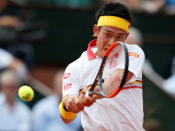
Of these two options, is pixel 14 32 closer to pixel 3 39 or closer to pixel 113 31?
pixel 3 39

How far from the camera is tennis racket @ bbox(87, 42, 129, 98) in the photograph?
11.1ft

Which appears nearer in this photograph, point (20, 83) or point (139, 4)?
point (20, 83)

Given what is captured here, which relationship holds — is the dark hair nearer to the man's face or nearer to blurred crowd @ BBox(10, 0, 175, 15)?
the man's face

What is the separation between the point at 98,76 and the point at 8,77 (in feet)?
13.3

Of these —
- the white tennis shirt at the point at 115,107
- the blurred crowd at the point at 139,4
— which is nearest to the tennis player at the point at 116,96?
the white tennis shirt at the point at 115,107

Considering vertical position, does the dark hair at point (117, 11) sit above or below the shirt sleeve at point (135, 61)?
Answer: above

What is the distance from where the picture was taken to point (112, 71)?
11.9 feet

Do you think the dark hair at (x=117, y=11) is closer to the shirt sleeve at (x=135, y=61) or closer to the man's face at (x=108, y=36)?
the man's face at (x=108, y=36)

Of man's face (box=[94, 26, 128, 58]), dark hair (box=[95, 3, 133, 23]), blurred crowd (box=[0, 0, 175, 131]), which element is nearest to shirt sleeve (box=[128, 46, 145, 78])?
man's face (box=[94, 26, 128, 58])

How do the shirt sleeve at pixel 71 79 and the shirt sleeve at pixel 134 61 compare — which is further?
the shirt sleeve at pixel 71 79

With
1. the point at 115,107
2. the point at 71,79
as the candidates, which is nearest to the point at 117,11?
the point at 71,79

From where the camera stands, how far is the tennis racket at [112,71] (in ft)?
11.1

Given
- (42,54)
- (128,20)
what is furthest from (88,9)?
(128,20)

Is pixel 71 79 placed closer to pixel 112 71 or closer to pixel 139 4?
pixel 112 71
